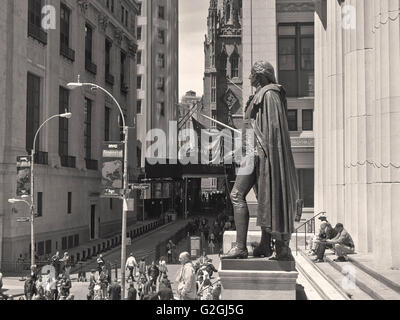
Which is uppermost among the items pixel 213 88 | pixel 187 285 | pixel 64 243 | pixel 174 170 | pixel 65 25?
pixel 213 88

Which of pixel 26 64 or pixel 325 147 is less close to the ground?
pixel 26 64

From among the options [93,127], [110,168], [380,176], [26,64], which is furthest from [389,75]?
[93,127]

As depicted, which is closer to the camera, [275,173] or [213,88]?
[275,173]

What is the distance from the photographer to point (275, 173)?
802 centimetres

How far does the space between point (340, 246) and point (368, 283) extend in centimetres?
388

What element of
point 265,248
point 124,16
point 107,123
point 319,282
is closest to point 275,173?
point 265,248

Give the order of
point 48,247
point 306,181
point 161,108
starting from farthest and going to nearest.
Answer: point 161,108 → point 306,181 → point 48,247

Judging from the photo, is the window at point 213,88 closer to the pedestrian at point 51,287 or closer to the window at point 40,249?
the window at point 40,249

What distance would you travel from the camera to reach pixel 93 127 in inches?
1757

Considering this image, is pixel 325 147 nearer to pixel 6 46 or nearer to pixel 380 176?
pixel 380 176

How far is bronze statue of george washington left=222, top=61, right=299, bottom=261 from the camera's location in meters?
7.98

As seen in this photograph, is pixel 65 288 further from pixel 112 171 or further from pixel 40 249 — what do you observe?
pixel 40 249

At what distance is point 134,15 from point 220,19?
6279cm

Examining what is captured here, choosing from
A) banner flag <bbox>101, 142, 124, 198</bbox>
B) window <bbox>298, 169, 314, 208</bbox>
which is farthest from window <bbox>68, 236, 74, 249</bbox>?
window <bbox>298, 169, 314, 208</bbox>
